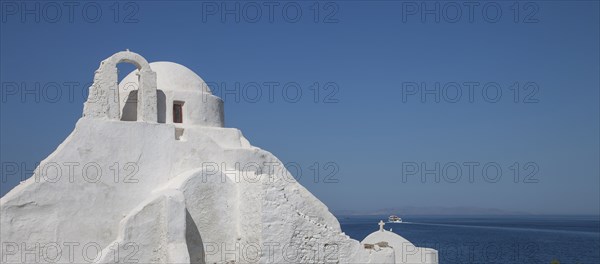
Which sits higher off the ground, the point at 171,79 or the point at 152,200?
the point at 171,79

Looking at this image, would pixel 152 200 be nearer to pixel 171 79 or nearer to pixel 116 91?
pixel 116 91

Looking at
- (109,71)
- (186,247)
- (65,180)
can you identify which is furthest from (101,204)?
(109,71)

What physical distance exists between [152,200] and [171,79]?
4.99m

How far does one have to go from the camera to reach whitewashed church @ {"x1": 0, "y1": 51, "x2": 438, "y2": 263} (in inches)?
536

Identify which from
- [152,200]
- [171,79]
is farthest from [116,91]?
[152,200]

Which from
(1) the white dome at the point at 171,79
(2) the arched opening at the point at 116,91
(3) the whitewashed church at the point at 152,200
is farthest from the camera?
(1) the white dome at the point at 171,79

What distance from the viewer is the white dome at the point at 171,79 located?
56.5ft

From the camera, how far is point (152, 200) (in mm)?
13891

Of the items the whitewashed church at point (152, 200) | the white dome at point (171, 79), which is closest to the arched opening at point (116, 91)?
the whitewashed church at point (152, 200)

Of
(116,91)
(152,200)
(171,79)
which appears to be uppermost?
(171,79)

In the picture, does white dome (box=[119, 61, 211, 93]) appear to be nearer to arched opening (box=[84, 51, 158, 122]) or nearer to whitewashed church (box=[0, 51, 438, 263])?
whitewashed church (box=[0, 51, 438, 263])

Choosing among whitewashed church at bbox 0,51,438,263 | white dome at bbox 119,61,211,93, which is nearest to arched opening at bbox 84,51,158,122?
whitewashed church at bbox 0,51,438,263

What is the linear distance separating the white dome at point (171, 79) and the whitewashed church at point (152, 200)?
97 millimetres

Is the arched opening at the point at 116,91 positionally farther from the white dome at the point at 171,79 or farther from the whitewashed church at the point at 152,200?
the white dome at the point at 171,79
